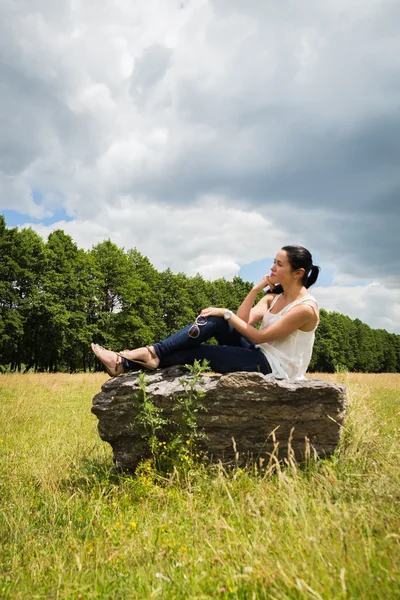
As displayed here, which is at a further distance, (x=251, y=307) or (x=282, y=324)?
(x=251, y=307)

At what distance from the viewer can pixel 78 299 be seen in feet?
111

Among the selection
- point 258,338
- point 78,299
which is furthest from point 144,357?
point 78,299

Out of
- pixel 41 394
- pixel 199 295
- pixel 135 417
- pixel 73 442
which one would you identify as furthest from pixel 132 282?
pixel 135 417

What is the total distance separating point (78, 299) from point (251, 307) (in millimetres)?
29531

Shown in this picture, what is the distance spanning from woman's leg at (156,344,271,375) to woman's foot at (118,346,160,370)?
15cm

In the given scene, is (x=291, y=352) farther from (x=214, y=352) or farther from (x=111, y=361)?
(x=111, y=361)

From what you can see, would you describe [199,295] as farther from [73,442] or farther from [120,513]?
[120,513]

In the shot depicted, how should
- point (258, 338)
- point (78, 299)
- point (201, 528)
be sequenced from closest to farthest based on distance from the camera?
1. point (201, 528)
2. point (258, 338)
3. point (78, 299)

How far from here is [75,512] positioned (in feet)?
15.3

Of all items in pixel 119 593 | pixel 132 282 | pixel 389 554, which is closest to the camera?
pixel 389 554

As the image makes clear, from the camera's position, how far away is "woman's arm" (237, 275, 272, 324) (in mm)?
5859

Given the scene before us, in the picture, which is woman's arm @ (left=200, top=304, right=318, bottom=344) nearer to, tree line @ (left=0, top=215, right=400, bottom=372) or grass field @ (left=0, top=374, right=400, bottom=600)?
grass field @ (left=0, top=374, right=400, bottom=600)

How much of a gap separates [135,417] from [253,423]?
1.52m

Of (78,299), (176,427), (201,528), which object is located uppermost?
(78,299)
